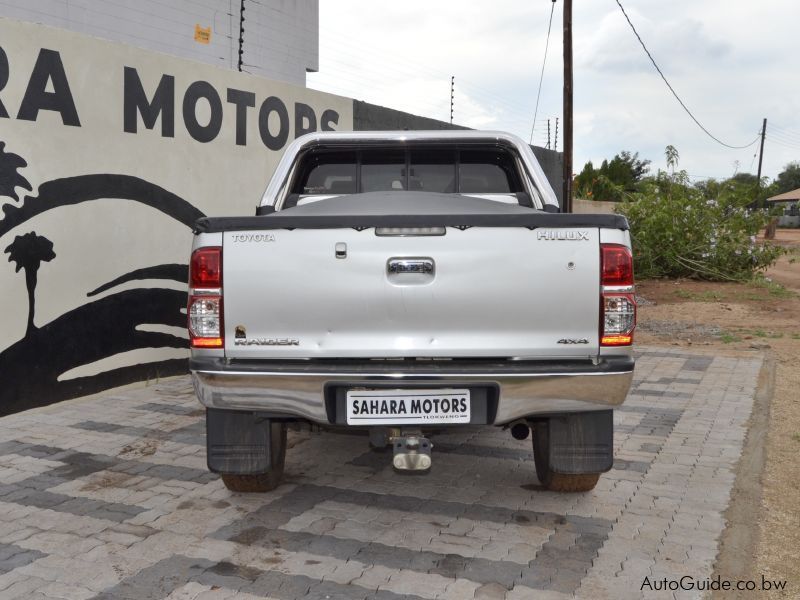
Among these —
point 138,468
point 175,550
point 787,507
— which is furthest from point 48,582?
point 787,507

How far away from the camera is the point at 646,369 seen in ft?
28.1

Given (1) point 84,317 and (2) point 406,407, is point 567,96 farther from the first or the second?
(2) point 406,407

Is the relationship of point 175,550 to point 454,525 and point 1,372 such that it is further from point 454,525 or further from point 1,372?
point 1,372

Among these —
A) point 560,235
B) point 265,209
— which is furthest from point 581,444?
point 265,209

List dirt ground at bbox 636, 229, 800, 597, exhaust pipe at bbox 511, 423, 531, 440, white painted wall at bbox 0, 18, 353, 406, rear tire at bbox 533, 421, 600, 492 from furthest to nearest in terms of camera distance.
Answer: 1. white painted wall at bbox 0, 18, 353, 406
2. rear tire at bbox 533, 421, 600, 492
3. exhaust pipe at bbox 511, 423, 531, 440
4. dirt ground at bbox 636, 229, 800, 597

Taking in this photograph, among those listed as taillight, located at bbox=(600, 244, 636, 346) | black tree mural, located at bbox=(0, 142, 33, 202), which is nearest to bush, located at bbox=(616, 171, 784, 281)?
black tree mural, located at bbox=(0, 142, 33, 202)

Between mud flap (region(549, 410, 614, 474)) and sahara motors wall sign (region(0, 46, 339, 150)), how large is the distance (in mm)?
4912

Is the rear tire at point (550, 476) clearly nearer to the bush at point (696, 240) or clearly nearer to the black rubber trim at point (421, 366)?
the black rubber trim at point (421, 366)

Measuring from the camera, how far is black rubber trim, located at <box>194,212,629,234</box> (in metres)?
3.45

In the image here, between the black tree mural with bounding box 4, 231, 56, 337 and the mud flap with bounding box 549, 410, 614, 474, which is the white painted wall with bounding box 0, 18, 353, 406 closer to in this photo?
the black tree mural with bounding box 4, 231, 56, 337

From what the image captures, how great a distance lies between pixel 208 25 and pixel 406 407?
484 inches

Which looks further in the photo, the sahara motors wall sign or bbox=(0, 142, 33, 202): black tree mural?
the sahara motors wall sign

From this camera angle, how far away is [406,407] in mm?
3520

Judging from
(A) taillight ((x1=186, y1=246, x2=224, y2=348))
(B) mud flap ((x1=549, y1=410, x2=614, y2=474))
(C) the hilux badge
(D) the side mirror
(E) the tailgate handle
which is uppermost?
(D) the side mirror
